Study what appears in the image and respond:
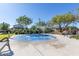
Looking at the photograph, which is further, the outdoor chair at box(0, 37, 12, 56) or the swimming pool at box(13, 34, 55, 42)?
the swimming pool at box(13, 34, 55, 42)

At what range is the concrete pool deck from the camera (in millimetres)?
4750

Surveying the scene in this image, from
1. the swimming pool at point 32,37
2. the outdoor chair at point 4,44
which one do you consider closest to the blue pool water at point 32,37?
the swimming pool at point 32,37

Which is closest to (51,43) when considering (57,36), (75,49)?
(57,36)

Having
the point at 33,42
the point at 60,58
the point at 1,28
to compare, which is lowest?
the point at 60,58

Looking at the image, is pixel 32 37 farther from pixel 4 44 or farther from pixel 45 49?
pixel 4 44

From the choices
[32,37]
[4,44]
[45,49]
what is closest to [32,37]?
[32,37]

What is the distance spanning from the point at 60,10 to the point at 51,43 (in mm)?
700

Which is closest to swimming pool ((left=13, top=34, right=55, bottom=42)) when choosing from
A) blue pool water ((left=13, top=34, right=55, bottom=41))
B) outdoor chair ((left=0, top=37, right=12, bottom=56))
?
blue pool water ((left=13, top=34, right=55, bottom=41))

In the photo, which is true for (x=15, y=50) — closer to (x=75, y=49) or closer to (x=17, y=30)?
(x=17, y=30)

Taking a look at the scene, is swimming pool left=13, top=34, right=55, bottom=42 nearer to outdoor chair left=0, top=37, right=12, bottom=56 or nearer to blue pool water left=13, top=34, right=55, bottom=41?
blue pool water left=13, top=34, right=55, bottom=41

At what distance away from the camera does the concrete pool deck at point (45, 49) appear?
A: 475 cm

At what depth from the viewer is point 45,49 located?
4.81 meters

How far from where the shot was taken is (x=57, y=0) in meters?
4.70

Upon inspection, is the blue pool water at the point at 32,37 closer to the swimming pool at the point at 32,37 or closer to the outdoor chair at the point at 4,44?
the swimming pool at the point at 32,37
